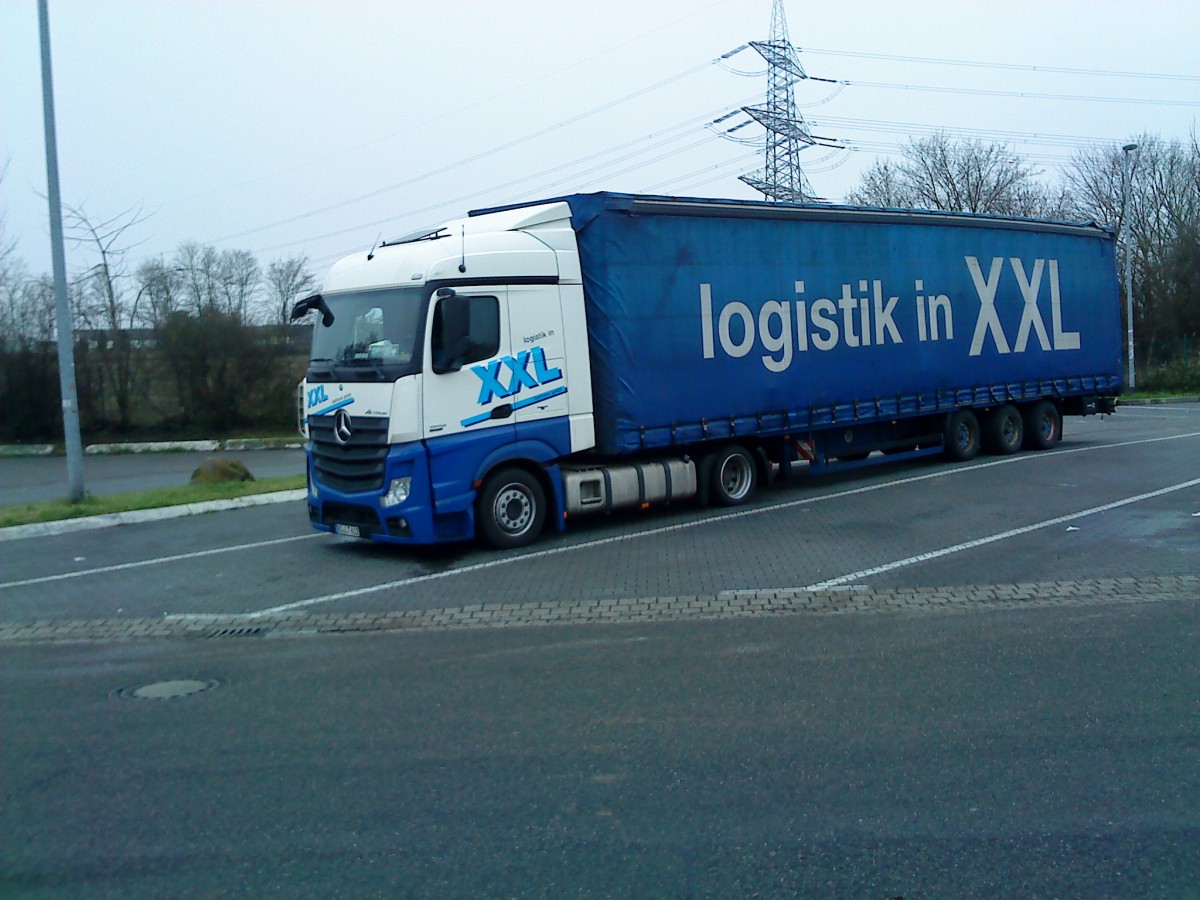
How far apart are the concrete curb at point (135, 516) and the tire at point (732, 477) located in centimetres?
702

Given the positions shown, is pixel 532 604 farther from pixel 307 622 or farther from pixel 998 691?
pixel 998 691

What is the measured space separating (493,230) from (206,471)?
968 centimetres

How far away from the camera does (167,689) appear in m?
7.65

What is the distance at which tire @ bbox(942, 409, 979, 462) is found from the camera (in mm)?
19297

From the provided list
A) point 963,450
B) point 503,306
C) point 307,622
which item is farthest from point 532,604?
point 963,450

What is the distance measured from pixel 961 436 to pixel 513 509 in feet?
32.0

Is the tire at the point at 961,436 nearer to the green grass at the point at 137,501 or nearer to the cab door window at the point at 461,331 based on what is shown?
the cab door window at the point at 461,331

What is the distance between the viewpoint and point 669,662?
313 inches

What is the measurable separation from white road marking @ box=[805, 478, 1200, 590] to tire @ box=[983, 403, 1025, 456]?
13.3 ft

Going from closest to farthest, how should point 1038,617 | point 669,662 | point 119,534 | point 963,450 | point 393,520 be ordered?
point 669,662 < point 1038,617 < point 393,520 < point 119,534 < point 963,450

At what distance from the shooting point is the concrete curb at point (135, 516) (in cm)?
1542

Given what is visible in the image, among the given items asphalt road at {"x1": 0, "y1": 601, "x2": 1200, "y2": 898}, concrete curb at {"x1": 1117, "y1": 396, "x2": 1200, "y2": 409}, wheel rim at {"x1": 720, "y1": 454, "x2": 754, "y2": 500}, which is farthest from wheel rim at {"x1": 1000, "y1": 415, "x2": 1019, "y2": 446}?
concrete curb at {"x1": 1117, "y1": 396, "x2": 1200, "y2": 409}

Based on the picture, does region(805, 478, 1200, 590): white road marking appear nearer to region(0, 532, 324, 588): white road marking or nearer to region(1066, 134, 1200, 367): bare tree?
region(0, 532, 324, 588): white road marking

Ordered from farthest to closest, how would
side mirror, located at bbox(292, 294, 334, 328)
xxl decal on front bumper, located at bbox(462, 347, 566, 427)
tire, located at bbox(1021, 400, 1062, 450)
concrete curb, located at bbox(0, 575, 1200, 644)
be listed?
tire, located at bbox(1021, 400, 1062, 450), side mirror, located at bbox(292, 294, 334, 328), xxl decal on front bumper, located at bbox(462, 347, 566, 427), concrete curb, located at bbox(0, 575, 1200, 644)
